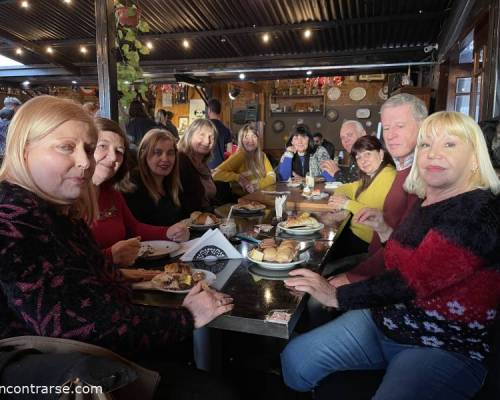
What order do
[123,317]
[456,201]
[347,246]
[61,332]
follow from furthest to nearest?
1. [347,246]
2. [456,201]
3. [123,317]
4. [61,332]

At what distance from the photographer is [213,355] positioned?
1758 millimetres

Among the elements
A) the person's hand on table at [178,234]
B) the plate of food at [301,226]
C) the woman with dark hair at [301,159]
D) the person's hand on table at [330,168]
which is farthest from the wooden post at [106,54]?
the woman with dark hair at [301,159]

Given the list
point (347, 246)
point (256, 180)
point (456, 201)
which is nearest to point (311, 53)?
point (256, 180)

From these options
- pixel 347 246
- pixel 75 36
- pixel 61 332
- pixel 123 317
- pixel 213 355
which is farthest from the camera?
pixel 75 36

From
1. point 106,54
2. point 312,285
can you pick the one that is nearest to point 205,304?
point 312,285

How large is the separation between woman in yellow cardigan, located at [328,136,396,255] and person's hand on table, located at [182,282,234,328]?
1569 mm

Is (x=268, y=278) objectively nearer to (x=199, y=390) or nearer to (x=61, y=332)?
(x=199, y=390)

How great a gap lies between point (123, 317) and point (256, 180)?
12.2 feet

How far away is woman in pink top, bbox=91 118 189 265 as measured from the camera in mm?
→ 1870

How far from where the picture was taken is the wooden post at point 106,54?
2691 millimetres

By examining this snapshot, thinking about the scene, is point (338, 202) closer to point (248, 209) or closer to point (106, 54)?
point (248, 209)

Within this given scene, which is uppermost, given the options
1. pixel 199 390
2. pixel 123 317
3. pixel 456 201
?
pixel 456 201

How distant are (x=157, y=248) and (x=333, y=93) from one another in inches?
348

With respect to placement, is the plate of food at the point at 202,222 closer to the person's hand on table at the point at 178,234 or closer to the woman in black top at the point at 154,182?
the person's hand on table at the point at 178,234
